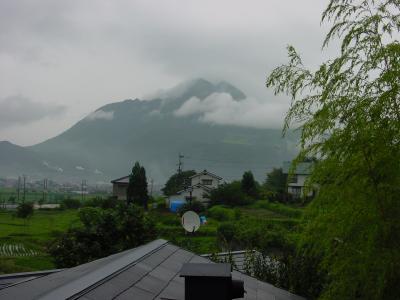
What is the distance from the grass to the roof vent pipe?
1707cm

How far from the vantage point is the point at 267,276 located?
1173cm

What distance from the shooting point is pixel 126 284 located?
16.7ft

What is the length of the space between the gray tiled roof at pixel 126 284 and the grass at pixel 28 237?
47.8 feet

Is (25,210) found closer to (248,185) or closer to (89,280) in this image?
(248,185)

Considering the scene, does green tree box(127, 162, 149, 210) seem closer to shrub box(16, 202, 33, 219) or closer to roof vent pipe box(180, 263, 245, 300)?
shrub box(16, 202, 33, 219)

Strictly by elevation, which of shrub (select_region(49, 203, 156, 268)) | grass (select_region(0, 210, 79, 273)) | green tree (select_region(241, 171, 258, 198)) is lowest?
grass (select_region(0, 210, 79, 273))

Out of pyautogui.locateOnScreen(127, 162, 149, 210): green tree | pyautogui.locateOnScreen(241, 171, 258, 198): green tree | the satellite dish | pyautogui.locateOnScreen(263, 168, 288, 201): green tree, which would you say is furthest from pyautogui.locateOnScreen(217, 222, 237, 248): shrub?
pyautogui.locateOnScreen(241, 171, 258, 198): green tree

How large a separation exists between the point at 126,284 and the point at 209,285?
3.93 ft

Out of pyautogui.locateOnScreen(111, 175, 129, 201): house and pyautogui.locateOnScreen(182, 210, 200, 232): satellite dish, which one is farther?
pyautogui.locateOnScreen(111, 175, 129, 201): house

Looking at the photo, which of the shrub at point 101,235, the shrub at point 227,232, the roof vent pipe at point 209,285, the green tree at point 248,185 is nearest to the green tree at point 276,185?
the green tree at point 248,185

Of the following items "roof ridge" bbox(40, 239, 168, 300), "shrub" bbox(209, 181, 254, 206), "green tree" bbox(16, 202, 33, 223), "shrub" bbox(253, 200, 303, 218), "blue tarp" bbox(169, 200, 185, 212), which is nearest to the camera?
"roof ridge" bbox(40, 239, 168, 300)

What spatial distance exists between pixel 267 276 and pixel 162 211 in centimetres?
4630

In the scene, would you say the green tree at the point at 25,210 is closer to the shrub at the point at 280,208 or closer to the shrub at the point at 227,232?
the shrub at the point at 227,232

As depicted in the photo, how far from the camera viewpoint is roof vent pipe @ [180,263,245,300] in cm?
A: 426
